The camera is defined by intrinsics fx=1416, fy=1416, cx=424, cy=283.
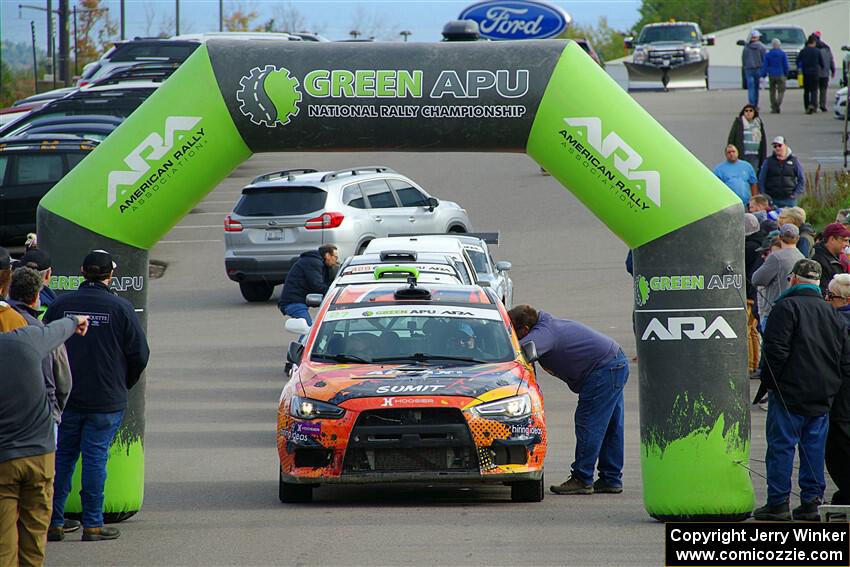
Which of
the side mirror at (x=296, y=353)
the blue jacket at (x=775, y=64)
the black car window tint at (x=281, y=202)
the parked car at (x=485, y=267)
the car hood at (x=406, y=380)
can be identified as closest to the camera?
the car hood at (x=406, y=380)

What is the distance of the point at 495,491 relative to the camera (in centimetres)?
Answer: 1127

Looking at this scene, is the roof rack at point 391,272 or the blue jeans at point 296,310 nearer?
the roof rack at point 391,272

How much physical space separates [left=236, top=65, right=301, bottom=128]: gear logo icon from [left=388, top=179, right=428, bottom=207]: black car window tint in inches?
525

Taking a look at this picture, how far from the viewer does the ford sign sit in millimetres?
35531

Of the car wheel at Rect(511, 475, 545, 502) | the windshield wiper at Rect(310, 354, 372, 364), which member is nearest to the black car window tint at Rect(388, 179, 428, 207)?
the windshield wiper at Rect(310, 354, 372, 364)

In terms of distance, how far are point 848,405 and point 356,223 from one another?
13.1 metres

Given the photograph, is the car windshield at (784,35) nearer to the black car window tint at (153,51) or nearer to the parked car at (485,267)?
the black car window tint at (153,51)

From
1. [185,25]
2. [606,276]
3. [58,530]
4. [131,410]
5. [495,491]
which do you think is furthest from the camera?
[185,25]

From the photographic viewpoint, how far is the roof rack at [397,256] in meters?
15.8

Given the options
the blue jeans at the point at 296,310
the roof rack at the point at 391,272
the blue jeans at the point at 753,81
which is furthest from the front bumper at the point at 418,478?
the blue jeans at the point at 753,81

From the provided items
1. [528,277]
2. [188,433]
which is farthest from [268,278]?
[188,433]

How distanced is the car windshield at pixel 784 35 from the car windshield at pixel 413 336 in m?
38.2

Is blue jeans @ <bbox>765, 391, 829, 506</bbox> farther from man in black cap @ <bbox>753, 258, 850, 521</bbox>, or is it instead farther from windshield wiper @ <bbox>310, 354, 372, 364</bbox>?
windshield wiper @ <bbox>310, 354, 372, 364</bbox>

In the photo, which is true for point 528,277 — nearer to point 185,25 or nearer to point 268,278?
point 268,278
